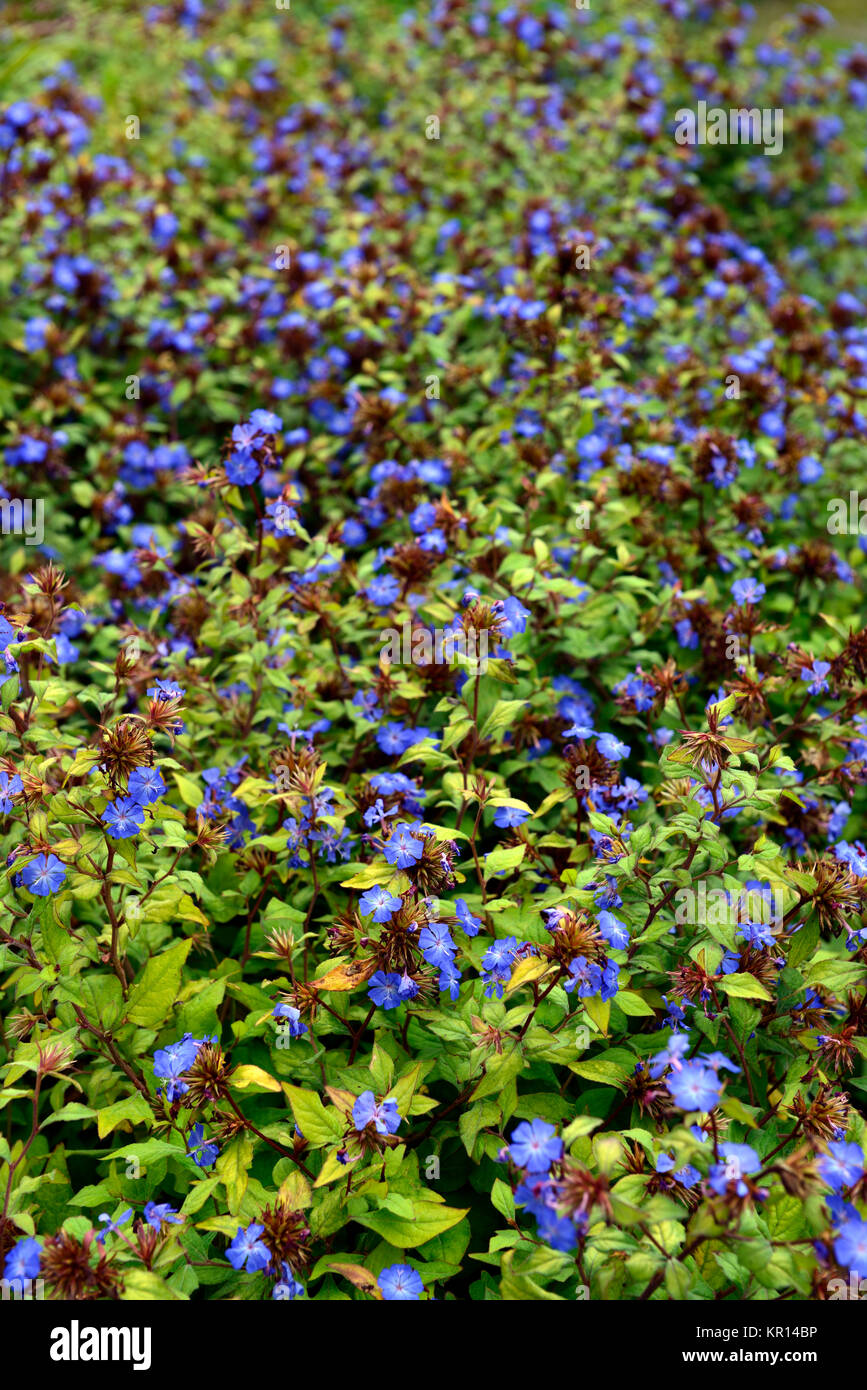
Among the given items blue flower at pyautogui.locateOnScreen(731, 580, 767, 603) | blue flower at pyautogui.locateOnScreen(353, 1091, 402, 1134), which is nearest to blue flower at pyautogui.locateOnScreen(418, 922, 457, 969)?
blue flower at pyautogui.locateOnScreen(353, 1091, 402, 1134)

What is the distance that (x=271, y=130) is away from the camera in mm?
6086

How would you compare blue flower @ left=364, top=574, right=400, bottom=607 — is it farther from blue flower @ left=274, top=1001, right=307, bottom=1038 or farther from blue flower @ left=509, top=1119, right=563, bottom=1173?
blue flower @ left=509, top=1119, right=563, bottom=1173

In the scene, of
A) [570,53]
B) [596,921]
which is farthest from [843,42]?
[596,921]

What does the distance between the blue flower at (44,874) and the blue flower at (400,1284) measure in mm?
1014

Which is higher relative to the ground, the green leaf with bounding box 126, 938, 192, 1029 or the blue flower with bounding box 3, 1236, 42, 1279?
the green leaf with bounding box 126, 938, 192, 1029

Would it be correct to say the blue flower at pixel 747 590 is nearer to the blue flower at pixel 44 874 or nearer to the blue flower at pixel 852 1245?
the blue flower at pixel 852 1245

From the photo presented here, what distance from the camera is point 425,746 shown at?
2.44 metres

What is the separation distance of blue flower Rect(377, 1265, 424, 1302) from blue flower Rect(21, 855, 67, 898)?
1.01m

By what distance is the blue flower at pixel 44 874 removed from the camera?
2.16m

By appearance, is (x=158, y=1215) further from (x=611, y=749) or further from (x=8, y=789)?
(x=611, y=749)

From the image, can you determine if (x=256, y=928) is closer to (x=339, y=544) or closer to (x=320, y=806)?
(x=320, y=806)

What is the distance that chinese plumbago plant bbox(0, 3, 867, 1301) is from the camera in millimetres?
1996
